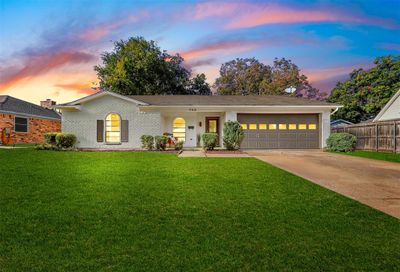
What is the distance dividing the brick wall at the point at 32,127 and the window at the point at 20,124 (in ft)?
1.15

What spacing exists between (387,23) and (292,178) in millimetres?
21748

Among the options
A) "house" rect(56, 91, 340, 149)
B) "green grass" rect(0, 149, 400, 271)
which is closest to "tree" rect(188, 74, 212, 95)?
"house" rect(56, 91, 340, 149)

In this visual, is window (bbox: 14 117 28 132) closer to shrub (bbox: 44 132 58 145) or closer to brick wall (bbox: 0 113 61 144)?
brick wall (bbox: 0 113 61 144)

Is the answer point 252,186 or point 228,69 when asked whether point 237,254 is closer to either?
point 252,186

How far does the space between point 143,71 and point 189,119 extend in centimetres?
1401

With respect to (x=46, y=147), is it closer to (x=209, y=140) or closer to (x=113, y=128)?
(x=113, y=128)

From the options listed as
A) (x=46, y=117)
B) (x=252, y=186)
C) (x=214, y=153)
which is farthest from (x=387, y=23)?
(x=46, y=117)

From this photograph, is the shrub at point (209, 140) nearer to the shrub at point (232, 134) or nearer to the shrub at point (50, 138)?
the shrub at point (232, 134)

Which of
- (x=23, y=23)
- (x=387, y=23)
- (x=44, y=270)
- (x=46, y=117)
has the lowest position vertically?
(x=44, y=270)

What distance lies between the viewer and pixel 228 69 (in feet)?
137

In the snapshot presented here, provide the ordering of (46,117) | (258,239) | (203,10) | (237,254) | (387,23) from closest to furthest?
(237,254), (258,239), (203,10), (387,23), (46,117)

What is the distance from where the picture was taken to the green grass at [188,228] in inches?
107

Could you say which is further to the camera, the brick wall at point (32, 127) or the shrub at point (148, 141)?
the brick wall at point (32, 127)

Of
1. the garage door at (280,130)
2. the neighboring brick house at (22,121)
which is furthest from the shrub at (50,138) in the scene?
the garage door at (280,130)
